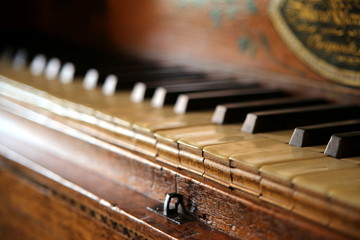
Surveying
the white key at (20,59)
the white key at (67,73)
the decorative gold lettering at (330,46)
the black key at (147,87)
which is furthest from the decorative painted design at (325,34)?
the white key at (20,59)

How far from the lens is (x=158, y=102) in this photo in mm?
1627

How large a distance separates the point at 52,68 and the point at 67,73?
0.43ft

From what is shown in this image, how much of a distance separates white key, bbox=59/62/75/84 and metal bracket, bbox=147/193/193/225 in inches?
37.1

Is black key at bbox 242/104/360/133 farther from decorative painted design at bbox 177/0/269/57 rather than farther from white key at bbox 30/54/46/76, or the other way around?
white key at bbox 30/54/46/76

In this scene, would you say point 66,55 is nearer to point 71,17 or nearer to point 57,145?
point 71,17

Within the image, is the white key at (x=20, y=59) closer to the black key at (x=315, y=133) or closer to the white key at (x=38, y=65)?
the white key at (x=38, y=65)

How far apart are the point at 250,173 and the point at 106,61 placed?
4.77 ft

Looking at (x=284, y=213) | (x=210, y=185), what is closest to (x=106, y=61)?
(x=210, y=185)

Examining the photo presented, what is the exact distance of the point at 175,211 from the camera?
123cm

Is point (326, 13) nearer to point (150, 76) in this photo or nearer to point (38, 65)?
point (150, 76)

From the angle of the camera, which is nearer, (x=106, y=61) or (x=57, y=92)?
(x=57, y=92)

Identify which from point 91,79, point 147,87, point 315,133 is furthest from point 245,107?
point 91,79

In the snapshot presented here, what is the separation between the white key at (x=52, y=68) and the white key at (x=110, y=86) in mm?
305

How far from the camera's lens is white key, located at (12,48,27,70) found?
7.75 ft
